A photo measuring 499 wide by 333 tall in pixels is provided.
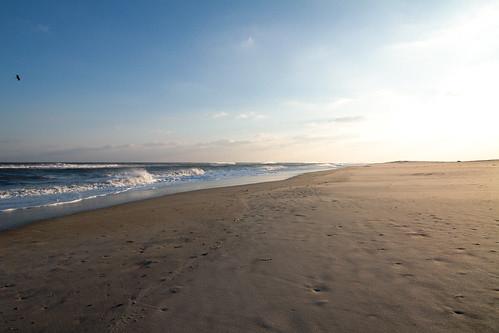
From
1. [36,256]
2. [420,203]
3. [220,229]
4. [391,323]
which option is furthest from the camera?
[420,203]

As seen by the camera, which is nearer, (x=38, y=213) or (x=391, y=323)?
(x=391, y=323)

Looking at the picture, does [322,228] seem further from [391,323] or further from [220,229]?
[391,323]

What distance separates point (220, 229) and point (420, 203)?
22.2ft

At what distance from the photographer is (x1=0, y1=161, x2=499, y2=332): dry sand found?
132 inches

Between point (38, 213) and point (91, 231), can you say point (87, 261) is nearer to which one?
point (91, 231)

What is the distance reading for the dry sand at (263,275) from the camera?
3.36 meters

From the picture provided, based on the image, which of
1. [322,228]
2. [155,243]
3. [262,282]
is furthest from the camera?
[322,228]

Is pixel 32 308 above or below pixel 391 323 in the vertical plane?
below

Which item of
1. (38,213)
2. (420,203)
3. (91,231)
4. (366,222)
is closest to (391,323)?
(366,222)

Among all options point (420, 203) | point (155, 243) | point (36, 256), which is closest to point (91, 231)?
point (36, 256)

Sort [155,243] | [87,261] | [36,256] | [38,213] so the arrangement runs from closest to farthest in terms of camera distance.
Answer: [87,261] < [36,256] < [155,243] < [38,213]

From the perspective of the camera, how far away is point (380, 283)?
4.08m

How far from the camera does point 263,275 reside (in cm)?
460

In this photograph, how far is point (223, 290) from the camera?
4.14 m
